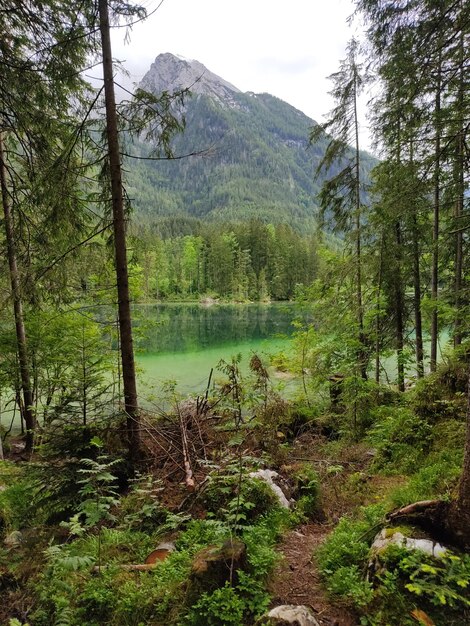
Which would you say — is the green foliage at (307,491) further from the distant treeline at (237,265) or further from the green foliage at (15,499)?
the distant treeline at (237,265)

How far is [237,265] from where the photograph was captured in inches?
2393

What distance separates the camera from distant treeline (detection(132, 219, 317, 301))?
5797 cm

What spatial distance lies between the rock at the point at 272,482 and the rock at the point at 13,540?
2.59 metres

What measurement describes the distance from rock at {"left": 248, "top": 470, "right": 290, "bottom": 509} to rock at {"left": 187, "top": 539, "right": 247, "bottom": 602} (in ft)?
4.74

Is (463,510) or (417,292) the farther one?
(417,292)

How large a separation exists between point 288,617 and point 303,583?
23.5 inches

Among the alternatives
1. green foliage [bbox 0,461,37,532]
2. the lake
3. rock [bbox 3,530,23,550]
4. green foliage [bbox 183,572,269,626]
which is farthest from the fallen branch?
the lake

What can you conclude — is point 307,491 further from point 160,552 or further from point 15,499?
point 15,499

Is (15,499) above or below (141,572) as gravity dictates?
below

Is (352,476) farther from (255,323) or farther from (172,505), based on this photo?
(255,323)

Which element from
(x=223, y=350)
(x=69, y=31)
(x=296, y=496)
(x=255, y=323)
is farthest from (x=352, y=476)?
(x=255, y=323)

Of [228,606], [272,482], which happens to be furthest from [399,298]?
[228,606]

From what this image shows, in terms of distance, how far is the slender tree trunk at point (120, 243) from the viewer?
470 cm

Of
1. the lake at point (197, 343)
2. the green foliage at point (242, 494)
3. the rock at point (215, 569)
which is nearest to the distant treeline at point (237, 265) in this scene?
the lake at point (197, 343)
